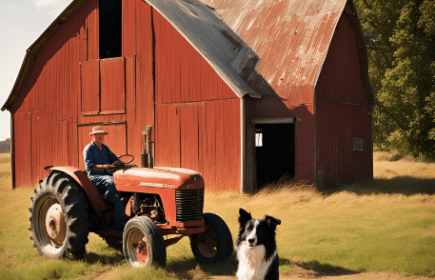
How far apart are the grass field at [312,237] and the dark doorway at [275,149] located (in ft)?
12.6

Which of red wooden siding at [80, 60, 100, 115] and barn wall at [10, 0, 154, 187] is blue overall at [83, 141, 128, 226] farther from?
red wooden siding at [80, 60, 100, 115]

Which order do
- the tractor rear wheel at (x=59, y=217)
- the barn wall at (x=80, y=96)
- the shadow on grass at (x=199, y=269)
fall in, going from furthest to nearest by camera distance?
the barn wall at (x=80, y=96), the tractor rear wheel at (x=59, y=217), the shadow on grass at (x=199, y=269)

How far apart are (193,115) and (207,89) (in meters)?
0.99

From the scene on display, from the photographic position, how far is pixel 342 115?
17.5m

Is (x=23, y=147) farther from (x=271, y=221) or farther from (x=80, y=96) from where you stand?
(x=271, y=221)

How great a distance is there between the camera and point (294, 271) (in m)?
7.11

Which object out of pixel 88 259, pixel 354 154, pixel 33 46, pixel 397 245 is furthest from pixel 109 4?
pixel 397 245

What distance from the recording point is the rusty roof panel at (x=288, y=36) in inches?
615

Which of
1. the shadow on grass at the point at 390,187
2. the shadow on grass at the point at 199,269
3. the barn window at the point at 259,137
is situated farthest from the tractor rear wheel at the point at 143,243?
the barn window at the point at 259,137

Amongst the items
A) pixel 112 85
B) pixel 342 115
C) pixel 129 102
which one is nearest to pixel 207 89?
pixel 129 102

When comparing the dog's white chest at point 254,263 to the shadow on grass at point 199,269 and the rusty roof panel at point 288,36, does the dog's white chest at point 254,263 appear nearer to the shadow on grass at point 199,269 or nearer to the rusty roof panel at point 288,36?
the shadow on grass at point 199,269

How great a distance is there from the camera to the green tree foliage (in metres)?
24.3

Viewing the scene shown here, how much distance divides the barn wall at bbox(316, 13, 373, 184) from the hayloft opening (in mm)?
8315

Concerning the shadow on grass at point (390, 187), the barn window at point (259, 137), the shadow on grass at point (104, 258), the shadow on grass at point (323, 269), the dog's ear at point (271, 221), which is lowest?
the shadow on grass at point (323, 269)
